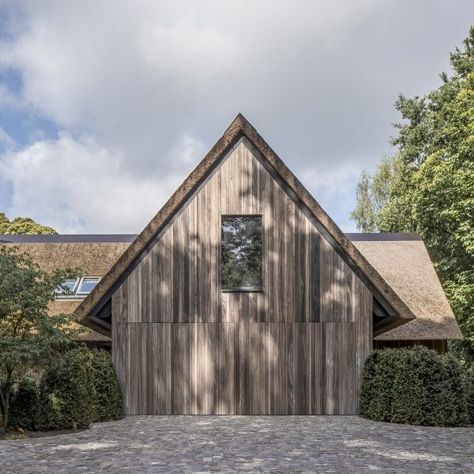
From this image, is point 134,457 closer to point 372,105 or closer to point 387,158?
point 372,105

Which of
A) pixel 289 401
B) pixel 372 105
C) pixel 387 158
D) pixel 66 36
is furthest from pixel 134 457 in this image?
pixel 387 158

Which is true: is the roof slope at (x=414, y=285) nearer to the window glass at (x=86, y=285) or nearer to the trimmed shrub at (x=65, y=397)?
the trimmed shrub at (x=65, y=397)

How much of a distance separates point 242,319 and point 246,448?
5.08 meters

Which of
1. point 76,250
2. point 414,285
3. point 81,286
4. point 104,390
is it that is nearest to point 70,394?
point 104,390

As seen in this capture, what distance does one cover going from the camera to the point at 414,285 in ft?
65.9

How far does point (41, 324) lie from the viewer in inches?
479

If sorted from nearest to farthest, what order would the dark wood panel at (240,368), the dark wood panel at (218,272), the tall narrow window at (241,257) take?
the dark wood panel at (240,368) → the dark wood panel at (218,272) → the tall narrow window at (241,257)

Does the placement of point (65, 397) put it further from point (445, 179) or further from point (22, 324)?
point (445, 179)

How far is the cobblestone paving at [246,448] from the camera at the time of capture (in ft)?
28.0

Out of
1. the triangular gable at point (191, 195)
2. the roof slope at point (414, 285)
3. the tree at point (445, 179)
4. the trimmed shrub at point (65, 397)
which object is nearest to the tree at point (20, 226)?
the tree at point (445, 179)

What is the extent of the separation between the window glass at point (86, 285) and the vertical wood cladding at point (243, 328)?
5.45m

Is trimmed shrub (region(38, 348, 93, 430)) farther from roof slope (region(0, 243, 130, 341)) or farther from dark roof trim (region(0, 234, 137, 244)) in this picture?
dark roof trim (region(0, 234, 137, 244))

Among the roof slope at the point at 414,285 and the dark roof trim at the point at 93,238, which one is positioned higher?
the dark roof trim at the point at 93,238

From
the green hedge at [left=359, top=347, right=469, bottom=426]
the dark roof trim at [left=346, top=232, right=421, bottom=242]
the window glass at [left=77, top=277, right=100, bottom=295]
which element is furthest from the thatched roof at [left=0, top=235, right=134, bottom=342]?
the green hedge at [left=359, top=347, right=469, bottom=426]
